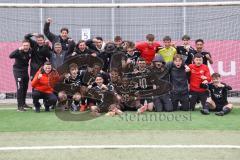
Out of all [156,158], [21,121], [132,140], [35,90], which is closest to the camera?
[156,158]

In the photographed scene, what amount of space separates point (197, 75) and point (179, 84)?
0.46m

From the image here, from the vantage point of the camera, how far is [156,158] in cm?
555

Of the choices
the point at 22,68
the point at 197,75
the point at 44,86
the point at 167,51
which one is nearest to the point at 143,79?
the point at 167,51

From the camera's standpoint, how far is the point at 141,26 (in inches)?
564

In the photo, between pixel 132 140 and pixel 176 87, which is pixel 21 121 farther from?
pixel 176 87

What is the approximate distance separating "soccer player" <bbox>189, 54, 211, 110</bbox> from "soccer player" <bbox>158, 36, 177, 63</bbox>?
55 centimetres

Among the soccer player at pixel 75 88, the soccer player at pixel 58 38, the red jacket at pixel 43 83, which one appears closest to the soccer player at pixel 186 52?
the soccer player at pixel 75 88

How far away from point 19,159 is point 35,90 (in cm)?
445

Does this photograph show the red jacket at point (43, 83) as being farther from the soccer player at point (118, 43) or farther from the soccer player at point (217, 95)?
the soccer player at point (217, 95)

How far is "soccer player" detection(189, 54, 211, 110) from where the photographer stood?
9797mm

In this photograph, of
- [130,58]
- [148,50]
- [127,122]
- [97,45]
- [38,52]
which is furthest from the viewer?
[97,45]

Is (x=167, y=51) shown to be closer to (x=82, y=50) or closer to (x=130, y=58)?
(x=130, y=58)

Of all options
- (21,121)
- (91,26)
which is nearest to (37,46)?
(21,121)

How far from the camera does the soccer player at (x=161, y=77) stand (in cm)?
985
